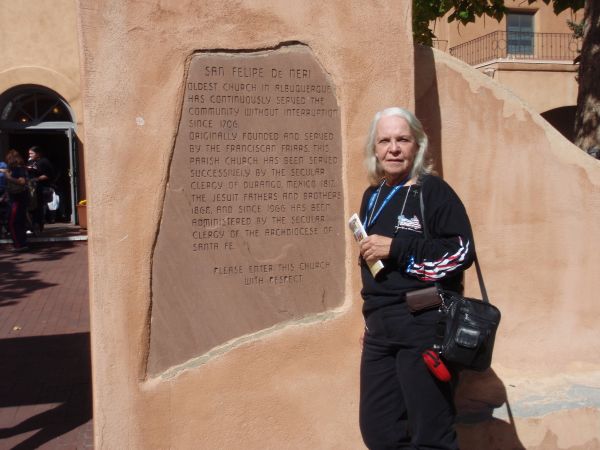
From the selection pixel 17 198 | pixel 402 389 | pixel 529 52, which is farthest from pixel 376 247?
pixel 529 52

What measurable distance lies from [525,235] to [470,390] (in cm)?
107

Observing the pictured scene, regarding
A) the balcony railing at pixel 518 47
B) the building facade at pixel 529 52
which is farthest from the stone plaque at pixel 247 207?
the balcony railing at pixel 518 47

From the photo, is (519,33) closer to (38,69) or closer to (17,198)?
(38,69)

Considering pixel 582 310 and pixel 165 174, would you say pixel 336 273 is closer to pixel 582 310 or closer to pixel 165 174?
pixel 165 174

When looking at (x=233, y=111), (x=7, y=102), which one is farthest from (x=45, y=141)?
(x=233, y=111)

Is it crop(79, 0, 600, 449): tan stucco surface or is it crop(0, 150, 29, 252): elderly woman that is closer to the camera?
crop(79, 0, 600, 449): tan stucco surface

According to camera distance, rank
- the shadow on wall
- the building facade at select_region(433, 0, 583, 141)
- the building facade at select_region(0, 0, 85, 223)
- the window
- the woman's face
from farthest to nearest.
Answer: the window, the building facade at select_region(433, 0, 583, 141), the building facade at select_region(0, 0, 85, 223), the shadow on wall, the woman's face

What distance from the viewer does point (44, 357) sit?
255 inches

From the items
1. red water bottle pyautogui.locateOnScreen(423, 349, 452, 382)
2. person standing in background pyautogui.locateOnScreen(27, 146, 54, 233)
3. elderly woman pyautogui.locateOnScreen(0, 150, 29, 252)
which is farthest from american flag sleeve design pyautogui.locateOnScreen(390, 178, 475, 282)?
person standing in background pyautogui.locateOnScreen(27, 146, 54, 233)

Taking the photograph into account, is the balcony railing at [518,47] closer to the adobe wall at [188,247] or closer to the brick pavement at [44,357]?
the brick pavement at [44,357]

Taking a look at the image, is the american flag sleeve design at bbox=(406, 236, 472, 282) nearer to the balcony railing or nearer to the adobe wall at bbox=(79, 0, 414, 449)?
the adobe wall at bbox=(79, 0, 414, 449)

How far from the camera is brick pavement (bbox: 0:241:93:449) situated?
4617mm

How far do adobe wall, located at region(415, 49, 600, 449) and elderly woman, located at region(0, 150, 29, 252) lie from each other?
417 inches

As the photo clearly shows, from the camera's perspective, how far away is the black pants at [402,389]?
2902 millimetres
